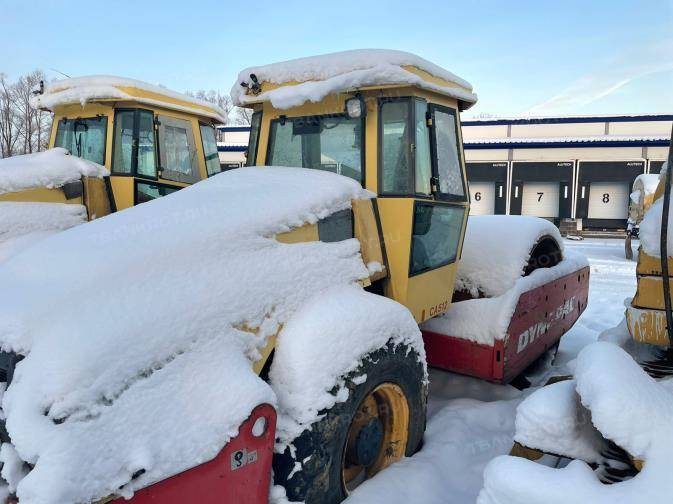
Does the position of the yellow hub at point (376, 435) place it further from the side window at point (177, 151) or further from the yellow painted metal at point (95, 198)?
the side window at point (177, 151)

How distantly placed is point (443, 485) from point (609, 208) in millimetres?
24240

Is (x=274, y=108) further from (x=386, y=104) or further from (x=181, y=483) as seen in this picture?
(x=181, y=483)

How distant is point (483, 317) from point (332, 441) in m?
1.90

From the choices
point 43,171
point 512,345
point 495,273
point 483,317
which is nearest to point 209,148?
point 43,171

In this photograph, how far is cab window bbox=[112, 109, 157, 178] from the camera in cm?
510

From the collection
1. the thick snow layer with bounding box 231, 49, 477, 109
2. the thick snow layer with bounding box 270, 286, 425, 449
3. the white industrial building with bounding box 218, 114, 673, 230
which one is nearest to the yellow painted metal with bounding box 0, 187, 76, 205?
the thick snow layer with bounding box 231, 49, 477, 109

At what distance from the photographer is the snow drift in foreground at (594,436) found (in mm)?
1711

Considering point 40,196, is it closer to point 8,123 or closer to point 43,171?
point 43,171

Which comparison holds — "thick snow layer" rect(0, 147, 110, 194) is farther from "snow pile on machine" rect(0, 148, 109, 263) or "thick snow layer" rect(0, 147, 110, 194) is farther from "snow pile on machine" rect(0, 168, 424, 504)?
"snow pile on machine" rect(0, 168, 424, 504)

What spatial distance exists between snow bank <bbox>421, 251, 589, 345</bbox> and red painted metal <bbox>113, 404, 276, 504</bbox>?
7.00 feet

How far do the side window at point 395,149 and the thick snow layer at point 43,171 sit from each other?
2.79 metres

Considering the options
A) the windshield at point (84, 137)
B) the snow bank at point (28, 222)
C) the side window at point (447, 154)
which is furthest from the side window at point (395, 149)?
the windshield at point (84, 137)

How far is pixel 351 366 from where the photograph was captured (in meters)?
2.35

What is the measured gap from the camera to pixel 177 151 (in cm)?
566
